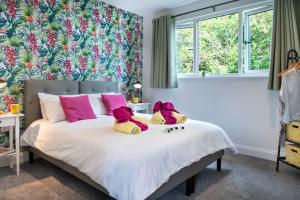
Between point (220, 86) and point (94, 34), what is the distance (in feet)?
7.49

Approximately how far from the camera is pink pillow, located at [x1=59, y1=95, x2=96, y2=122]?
2875mm

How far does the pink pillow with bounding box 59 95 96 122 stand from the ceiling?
1919 millimetres

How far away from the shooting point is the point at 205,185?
94.0 inches

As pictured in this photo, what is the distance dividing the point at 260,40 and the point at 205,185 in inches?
91.0

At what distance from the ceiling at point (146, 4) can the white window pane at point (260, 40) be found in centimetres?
116

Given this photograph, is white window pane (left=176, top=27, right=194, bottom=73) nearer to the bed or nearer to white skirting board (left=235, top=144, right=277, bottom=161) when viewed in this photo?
white skirting board (left=235, top=144, right=277, bottom=161)

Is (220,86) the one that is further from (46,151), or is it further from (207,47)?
(46,151)

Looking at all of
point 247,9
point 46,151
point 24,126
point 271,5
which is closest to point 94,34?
point 24,126

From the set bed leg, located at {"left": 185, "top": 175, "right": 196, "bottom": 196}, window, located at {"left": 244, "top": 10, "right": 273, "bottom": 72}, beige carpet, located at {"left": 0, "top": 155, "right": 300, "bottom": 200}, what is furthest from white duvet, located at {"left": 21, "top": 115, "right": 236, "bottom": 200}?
window, located at {"left": 244, "top": 10, "right": 273, "bottom": 72}

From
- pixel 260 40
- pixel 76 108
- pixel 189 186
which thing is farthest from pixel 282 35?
pixel 76 108

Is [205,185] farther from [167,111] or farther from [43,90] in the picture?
[43,90]

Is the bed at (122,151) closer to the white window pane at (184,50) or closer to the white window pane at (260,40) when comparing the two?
the white window pane at (260,40)

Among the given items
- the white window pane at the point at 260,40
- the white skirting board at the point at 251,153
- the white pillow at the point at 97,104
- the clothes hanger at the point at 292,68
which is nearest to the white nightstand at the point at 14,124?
the white skirting board at the point at 251,153

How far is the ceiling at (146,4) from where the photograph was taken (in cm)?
388
